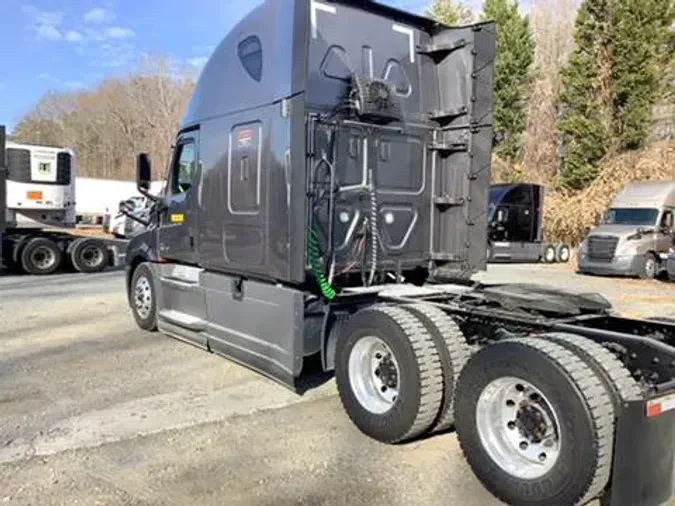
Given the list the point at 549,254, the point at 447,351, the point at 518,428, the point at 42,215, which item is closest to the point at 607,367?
the point at 518,428

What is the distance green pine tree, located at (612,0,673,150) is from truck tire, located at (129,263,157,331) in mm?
23601

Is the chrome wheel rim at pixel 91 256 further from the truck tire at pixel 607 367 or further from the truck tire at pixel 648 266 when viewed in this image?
the truck tire at pixel 607 367

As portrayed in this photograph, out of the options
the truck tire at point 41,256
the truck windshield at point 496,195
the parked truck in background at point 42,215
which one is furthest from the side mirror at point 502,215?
the truck tire at point 41,256

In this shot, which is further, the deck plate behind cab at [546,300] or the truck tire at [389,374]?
the deck plate behind cab at [546,300]

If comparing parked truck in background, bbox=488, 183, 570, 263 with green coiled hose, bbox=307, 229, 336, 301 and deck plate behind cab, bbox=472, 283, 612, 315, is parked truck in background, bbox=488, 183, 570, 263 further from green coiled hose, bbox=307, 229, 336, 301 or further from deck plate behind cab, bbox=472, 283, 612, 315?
deck plate behind cab, bbox=472, 283, 612, 315

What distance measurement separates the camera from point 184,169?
24.2 ft

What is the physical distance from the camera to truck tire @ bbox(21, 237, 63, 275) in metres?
15.3

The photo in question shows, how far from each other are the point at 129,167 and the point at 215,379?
63727 millimetres

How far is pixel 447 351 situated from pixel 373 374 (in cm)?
71

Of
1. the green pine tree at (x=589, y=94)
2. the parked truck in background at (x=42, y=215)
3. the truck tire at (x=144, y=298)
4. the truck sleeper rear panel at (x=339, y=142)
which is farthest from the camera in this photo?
the green pine tree at (x=589, y=94)

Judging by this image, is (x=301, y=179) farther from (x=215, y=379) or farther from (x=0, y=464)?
(x=0, y=464)

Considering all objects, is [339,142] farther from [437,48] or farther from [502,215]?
[502,215]

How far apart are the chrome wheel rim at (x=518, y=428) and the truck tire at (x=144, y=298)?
5.19 m

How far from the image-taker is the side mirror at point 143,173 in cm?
750
